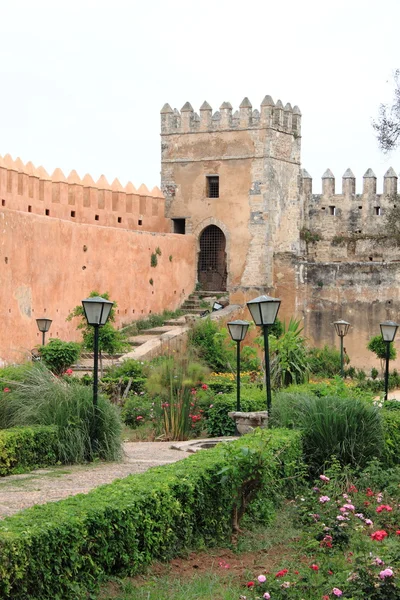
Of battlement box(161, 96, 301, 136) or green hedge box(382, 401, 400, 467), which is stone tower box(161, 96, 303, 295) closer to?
battlement box(161, 96, 301, 136)

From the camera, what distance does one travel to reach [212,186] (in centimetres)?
3397

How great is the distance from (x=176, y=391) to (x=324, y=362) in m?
10.2

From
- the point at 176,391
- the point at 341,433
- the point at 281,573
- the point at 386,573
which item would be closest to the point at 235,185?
the point at 176,391

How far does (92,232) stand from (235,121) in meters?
6.98

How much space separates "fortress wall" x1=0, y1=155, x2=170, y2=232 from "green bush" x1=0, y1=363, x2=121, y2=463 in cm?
1388

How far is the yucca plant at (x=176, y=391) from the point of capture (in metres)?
16.9

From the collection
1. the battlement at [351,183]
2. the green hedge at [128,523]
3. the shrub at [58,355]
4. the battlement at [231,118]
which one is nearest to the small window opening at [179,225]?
the battlement at [231,118]

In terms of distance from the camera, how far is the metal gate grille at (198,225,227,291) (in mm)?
34031

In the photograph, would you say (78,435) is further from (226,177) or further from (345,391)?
Result: (226,177)

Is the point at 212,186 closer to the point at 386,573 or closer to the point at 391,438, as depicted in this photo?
the point at 391,438

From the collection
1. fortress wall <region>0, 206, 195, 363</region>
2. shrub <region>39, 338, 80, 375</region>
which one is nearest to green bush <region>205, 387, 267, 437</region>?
shrub <region>39, 338, 80, 375</region>

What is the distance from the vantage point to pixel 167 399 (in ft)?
58.7

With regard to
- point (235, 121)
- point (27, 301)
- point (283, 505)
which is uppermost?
point (235, 121)

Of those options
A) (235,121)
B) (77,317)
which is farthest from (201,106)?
(77,317)
